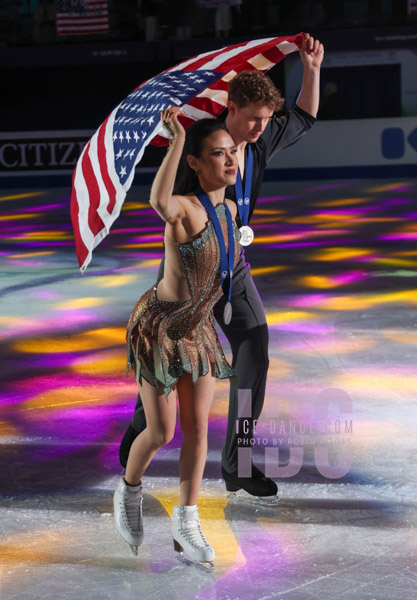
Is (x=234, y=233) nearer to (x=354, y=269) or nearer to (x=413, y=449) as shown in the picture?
(x=413, y=449)

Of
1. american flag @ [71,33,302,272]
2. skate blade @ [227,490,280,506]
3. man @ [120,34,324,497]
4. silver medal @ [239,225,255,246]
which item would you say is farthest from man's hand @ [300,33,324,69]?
skate blade @ [227,490,280,506]

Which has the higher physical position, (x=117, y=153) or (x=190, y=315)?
(x=117, y=153)

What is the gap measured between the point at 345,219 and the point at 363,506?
31.3 feet

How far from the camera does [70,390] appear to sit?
6.09 metres

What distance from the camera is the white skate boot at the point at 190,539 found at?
11.8 feet

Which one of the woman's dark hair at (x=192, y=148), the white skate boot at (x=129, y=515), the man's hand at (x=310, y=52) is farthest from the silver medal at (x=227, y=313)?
the man's hand at (x=310, y=52)

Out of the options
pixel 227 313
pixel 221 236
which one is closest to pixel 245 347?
pixel 227 313

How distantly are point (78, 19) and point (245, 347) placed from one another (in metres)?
17.7

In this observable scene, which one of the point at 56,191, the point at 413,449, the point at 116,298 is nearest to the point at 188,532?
the point at 413,449

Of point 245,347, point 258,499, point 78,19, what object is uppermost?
point 78,19

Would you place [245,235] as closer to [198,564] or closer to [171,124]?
[171,124]

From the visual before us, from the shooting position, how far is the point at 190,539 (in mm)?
3621

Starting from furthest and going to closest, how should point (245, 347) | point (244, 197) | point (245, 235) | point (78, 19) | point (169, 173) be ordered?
point (78, 19) < point (245, 347) < point (244, 197) < point (245, 235) < point (169, 173)

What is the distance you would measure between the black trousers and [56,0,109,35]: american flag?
687 inches
